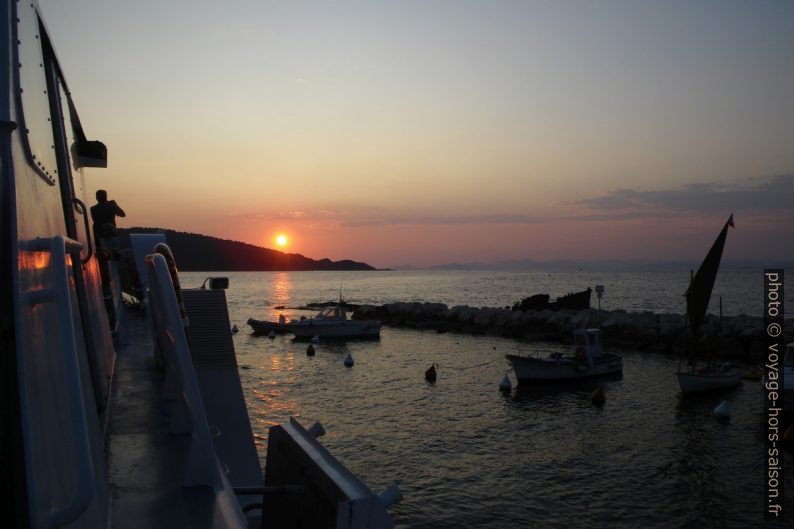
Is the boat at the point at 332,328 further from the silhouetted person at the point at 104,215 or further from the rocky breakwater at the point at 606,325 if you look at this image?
the silhouetted person at the point at 104,215

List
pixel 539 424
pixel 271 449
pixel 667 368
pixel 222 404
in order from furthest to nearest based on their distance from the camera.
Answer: pixel 667 368 → pixel 539 424 → pixel 222 404 → pixel 271 449

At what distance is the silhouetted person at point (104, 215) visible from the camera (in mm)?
9625

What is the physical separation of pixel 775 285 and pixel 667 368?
1910 cm

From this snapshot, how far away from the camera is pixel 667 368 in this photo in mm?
36344

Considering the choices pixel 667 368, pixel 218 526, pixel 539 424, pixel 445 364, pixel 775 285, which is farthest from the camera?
pixel 445 364

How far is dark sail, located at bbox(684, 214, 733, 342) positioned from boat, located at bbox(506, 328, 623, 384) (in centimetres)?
459

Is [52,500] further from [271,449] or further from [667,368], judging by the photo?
[667,368]

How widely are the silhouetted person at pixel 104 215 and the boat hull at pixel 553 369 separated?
77.4 feet

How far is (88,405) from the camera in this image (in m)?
2.60

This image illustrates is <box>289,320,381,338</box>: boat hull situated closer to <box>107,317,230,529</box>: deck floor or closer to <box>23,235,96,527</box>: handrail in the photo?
<box>107,317,230,529</box>: deck floor

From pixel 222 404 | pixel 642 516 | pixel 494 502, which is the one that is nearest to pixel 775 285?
pixel 642 516

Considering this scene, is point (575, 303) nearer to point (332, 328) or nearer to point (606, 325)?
point (606, 325)

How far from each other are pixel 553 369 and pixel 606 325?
19.4 meters

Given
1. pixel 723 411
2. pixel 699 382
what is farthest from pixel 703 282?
pixel 723 411
